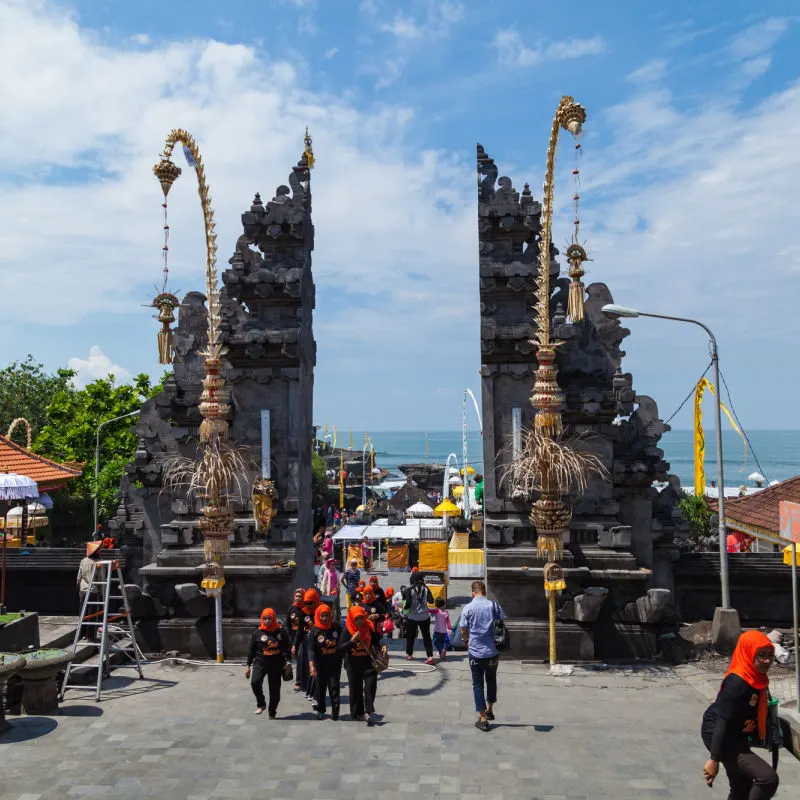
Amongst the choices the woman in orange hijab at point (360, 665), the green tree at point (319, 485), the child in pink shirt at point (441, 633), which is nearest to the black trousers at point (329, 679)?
the woman in orange hijab at point (360, 665)

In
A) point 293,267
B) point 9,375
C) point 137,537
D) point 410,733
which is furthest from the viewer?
point 9,375

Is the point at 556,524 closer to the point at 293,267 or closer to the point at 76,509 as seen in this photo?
the point at 293,267

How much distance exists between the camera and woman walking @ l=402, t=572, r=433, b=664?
1516 cm

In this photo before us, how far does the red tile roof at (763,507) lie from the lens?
21.2 metres

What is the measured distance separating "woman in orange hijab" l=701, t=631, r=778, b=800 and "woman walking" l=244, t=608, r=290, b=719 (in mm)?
6468

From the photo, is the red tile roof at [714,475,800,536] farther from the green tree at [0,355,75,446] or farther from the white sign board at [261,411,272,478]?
the green tree at [0,355,75,446]

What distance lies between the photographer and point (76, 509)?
3803 cm

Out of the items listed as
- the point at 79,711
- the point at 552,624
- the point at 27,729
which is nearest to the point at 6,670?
the point at 27,729

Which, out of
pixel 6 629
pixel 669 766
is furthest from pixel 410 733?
pixel 6 629

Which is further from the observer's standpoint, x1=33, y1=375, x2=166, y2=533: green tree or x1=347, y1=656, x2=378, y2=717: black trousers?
x1=33, y1=375, x2=166, y2=533: green tree

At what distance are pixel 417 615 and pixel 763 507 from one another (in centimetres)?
1231

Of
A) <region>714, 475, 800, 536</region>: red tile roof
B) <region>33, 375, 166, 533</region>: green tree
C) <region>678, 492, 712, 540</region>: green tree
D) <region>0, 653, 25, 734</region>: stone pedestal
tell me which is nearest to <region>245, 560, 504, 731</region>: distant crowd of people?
<region>0, 653, 25, 734</region>: stone pedestal

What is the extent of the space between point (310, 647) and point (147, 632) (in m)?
5.87

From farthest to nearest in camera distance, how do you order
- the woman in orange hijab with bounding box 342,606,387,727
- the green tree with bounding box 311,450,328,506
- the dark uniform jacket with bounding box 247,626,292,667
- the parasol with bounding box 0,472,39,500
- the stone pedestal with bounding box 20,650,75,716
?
the green tree with bounding box 311,450,328,506 → the parasol with bounding box 0,472,39,500 → the stone pedestal with bounding box 20,650,75,716 → the dark uniform jacket with bounding box 247,626,292,667 → the woman in orange hijab with bounding box 342,606,387,727
